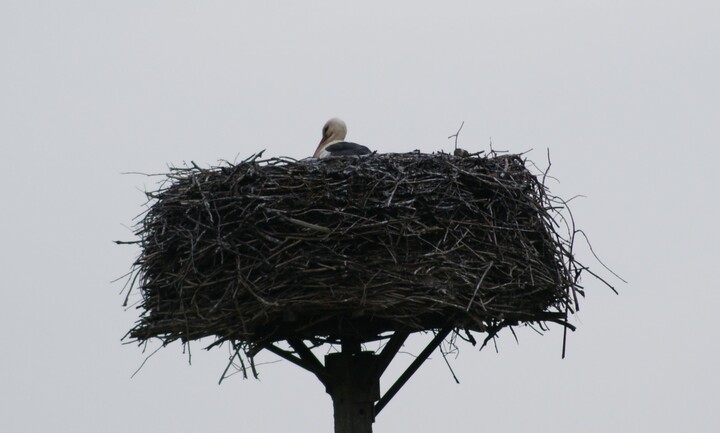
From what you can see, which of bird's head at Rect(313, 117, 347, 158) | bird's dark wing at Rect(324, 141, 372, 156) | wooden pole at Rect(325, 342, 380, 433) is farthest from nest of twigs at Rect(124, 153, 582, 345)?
bird's head at Rect(313, 117, 347, 158)

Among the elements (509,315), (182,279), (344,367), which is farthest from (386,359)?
(182,279)

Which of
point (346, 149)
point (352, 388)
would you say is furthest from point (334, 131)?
point (352, 388)

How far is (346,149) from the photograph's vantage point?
418 inches

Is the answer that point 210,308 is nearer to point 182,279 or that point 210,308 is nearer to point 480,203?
point 182,279

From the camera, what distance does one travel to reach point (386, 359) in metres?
9.55

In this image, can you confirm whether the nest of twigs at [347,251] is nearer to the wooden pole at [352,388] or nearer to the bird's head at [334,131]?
the wooden pole at [352,388]

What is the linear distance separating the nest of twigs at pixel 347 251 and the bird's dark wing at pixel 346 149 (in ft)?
3.40

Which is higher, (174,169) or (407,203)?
(174,169)

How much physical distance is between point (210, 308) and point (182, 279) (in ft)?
0.98

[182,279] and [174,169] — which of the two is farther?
[174,169]

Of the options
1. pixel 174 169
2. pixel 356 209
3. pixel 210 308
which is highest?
pixel 174 169

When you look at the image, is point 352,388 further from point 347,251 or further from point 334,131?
point 334,131

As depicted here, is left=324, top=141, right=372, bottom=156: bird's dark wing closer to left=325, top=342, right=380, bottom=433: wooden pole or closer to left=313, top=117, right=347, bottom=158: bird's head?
left=313, top=117, right=347, bottom=158: bird's head

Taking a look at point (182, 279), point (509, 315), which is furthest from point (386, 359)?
point (182, 279)
